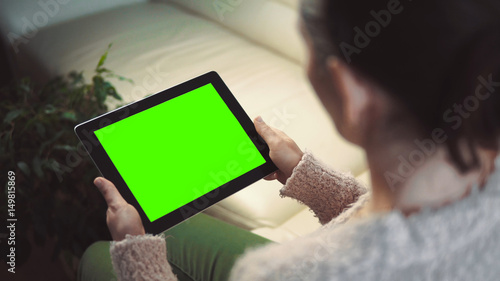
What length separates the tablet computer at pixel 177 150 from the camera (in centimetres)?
73

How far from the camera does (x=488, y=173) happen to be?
1.58ft

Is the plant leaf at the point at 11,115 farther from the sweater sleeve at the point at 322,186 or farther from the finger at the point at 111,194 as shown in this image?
the sweater sleeve at the point at 322,186

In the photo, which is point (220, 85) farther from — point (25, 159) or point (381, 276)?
point (25, 159)

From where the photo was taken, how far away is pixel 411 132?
0.43 m

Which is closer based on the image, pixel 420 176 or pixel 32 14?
pixel 420 176

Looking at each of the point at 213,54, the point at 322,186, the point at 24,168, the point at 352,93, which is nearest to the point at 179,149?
the point at 322,186

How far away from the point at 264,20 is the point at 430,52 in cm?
132

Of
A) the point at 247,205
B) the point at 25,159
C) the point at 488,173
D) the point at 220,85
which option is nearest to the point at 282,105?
the point at 247,205

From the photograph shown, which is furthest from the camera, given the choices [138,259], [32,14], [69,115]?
[32,14]

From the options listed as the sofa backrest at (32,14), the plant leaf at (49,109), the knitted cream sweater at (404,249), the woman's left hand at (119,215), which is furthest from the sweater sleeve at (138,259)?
the sofa backrest at (32,14)

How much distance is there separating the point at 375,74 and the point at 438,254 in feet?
0.61

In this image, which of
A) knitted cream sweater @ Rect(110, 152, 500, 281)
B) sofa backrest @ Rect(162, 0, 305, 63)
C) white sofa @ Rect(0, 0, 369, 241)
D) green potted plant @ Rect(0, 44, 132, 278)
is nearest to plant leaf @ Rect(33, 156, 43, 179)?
green potted plant @ Rect(0, 44, 132, 278)

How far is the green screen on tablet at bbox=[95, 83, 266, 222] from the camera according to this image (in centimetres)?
74

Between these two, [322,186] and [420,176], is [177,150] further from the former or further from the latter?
[420,176]
